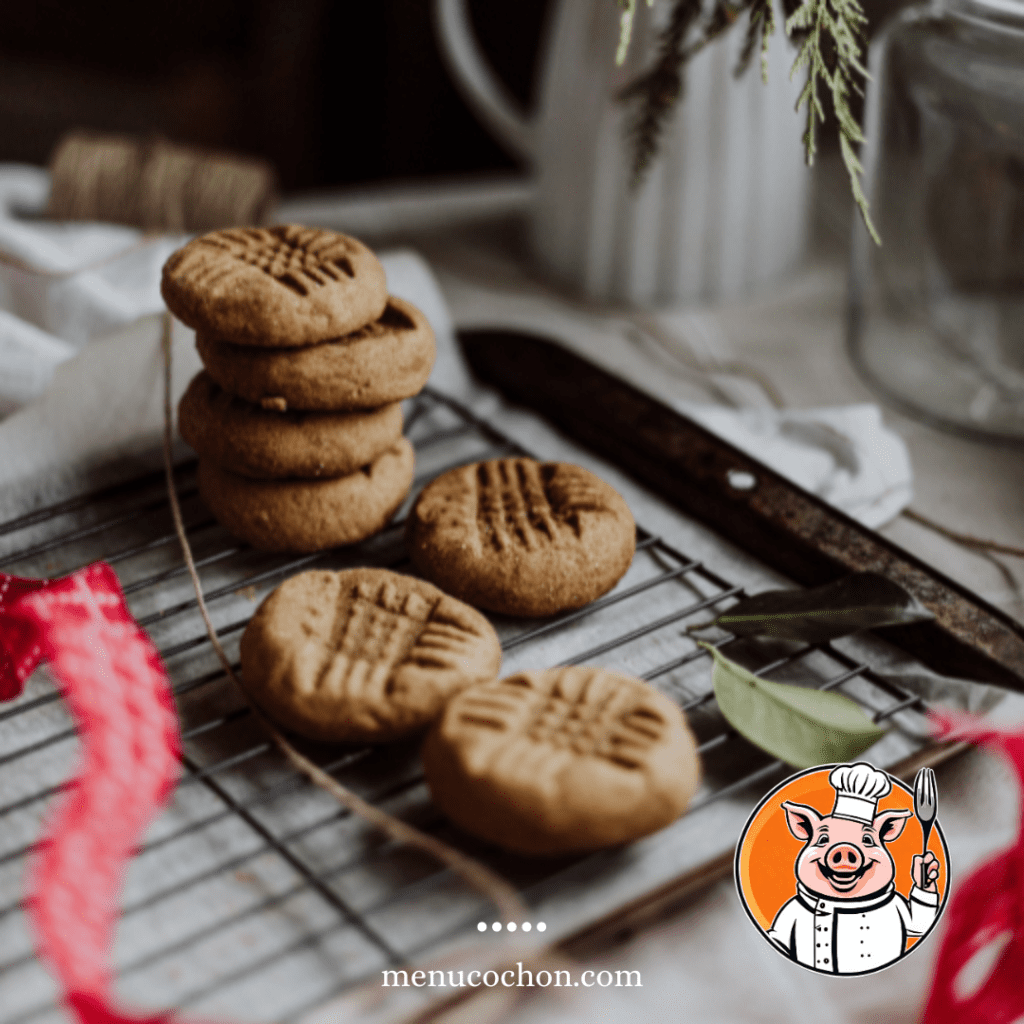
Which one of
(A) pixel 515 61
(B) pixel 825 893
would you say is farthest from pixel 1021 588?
(A) pixel 515 61

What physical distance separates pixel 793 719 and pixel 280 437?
0.46m

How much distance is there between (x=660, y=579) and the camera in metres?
0.93

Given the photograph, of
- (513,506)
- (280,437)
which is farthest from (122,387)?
(513,506)

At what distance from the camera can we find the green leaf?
0.76 meters

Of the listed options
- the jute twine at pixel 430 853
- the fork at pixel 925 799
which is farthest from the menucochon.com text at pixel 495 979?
the fork at pixel 925 799

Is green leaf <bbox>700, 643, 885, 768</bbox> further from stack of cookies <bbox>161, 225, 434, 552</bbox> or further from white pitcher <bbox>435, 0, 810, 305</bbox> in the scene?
white pitcher <bbox>435, 0, 810, 305</bbox>

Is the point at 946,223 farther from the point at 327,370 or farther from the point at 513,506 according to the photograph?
the point at 327,370

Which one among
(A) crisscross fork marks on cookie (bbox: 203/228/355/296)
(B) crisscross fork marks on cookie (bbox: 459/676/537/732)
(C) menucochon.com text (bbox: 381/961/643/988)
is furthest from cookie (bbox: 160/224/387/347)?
(C) menucochon.com text (bbox: 381/961/643/988)

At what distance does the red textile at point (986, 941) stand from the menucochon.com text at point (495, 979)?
19 cm

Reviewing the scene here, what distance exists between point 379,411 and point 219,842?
38cm

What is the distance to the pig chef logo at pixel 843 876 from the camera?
2.19 ft

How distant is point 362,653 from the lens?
82 cm

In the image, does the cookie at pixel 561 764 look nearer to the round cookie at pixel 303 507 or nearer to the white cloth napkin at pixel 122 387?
the round cookie at pixel 303 507

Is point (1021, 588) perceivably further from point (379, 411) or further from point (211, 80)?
point (211, 80)
